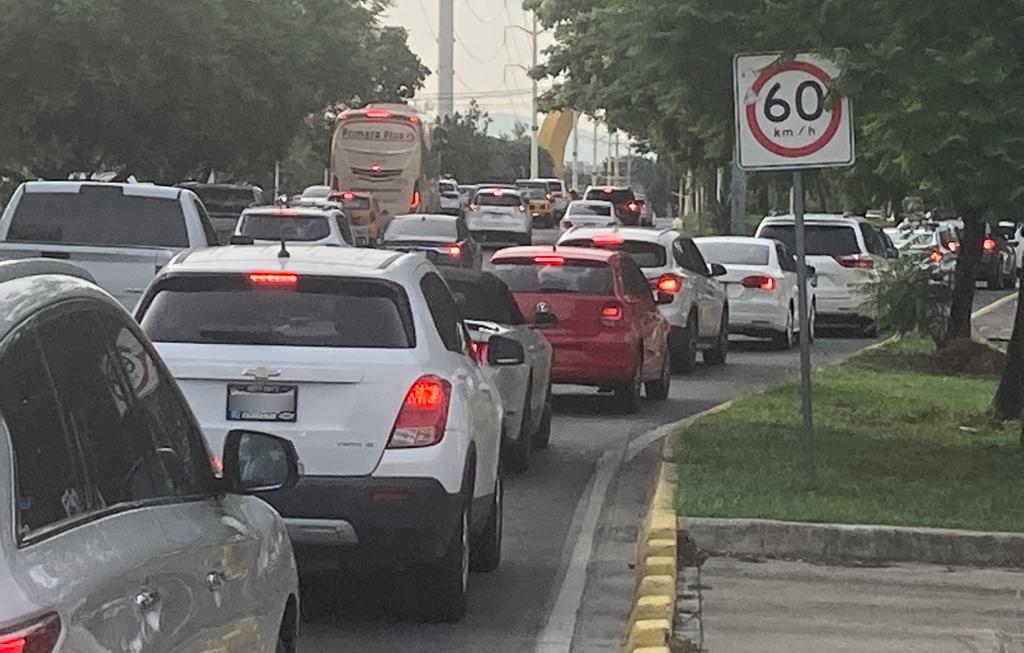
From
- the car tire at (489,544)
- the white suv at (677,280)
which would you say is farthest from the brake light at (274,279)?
the white suv at (677,280)

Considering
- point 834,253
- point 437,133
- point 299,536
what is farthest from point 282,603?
point 437,133

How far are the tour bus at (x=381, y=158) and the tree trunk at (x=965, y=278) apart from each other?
109ft

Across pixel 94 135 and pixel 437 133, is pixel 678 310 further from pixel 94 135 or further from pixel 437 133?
pixel 437 133

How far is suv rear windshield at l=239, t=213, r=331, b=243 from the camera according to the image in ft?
91.6

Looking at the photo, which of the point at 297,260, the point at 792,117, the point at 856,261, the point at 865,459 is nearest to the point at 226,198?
the point at 856,261

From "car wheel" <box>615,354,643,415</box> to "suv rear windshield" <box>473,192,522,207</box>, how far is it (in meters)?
41.1

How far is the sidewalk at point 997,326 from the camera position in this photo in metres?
27.1

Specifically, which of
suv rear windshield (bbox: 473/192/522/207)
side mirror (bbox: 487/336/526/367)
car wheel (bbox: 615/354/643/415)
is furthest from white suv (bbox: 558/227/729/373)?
suv rear windshield (bbox: 473/192/522/207)

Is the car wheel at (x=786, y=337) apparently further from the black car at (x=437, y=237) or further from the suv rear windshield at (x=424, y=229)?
the suv rear windshield at (x=424, y=229)

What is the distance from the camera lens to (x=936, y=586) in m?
9.75

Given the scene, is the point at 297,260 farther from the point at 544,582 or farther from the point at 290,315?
the point at 544,582

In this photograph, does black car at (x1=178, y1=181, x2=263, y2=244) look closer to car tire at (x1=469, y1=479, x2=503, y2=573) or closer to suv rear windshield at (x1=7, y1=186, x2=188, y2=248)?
suv rear windshield at (x1=7, y1=186, x2=188, y2=248)

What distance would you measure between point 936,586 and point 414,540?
9.42ft

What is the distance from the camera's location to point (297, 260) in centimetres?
897
